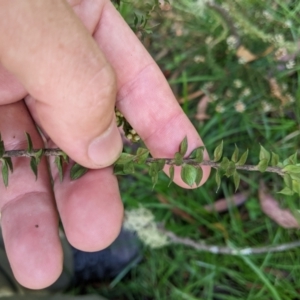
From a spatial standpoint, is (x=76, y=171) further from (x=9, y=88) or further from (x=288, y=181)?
(x=288, y=181)


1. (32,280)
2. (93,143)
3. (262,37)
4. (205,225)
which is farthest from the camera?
(205,225)

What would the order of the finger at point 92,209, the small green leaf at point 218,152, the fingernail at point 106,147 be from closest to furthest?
the fingernail at point 106,147
the small green leaf at point 218,152
the finger at point 92,209

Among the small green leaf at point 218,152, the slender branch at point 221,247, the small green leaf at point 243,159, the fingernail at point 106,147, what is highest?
the fingernail at point 106,147

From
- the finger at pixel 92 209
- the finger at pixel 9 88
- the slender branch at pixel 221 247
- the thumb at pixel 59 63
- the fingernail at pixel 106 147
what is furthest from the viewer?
the slender branch at pixel 221 247

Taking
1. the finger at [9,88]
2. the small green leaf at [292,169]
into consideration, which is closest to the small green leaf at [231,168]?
the small green leaf at [292,169]

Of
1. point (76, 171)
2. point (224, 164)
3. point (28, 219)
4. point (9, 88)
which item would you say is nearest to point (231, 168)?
point (224, 164)

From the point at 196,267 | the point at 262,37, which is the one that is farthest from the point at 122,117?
the point at 196,267

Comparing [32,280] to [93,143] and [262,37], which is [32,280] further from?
[262,37]

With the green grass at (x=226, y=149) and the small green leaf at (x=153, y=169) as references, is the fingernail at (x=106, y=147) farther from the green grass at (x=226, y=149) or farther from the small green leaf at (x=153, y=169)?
the green grass at (x=226, y=149)
